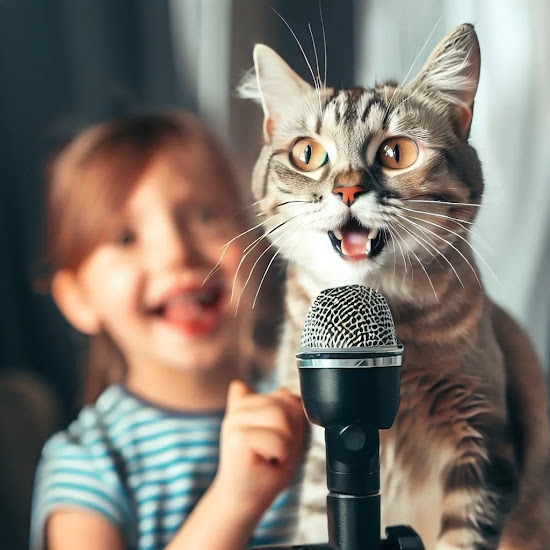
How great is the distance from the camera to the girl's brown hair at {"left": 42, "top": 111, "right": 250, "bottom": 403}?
3.31 feet

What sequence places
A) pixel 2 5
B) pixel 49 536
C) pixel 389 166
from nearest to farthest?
pixel 389 166, pixel 49 536, pixel 2 5

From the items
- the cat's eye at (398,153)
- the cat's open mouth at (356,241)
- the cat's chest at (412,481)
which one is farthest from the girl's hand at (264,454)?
the cat's eye at (398,153)

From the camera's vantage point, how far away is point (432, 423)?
0.87m

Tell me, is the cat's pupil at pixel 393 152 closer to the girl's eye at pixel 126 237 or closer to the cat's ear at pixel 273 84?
the cat's ear at pixel 273 84

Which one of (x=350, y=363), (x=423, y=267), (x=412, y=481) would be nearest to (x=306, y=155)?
(x=423, y=267)

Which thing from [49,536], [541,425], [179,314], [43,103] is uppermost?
[43,103]

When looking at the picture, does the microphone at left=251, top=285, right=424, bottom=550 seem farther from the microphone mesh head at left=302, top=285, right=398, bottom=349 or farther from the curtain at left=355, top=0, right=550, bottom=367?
the curtain at left=355, top=0, right=550, bottom=367

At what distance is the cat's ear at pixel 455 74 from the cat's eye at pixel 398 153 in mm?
75

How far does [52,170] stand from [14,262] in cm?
17

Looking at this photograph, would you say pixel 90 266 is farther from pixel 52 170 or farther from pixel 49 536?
pixel 49 536

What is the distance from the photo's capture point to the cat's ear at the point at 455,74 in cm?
85

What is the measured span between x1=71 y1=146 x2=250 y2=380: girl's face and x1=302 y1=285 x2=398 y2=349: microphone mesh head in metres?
0.30

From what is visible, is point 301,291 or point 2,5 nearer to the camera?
point 301,291

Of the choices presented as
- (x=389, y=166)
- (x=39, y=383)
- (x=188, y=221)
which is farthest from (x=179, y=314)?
(x=389, y=166)
